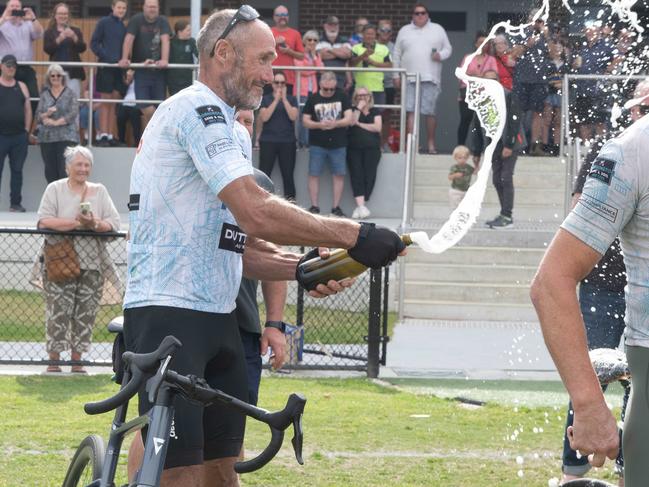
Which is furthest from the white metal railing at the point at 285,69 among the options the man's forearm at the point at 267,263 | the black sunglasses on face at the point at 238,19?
the black sunglasses on face at the point at 238,19

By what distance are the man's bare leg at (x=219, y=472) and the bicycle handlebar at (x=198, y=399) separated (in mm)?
1401

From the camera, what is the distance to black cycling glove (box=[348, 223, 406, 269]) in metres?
4.34

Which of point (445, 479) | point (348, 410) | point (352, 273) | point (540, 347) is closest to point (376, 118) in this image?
point (540, 347)

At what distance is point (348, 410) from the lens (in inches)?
380

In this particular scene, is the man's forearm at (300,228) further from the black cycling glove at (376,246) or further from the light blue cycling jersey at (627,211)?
the light blue cycling jersey at (627,211)

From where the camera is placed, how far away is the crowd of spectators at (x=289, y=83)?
56.9 ft

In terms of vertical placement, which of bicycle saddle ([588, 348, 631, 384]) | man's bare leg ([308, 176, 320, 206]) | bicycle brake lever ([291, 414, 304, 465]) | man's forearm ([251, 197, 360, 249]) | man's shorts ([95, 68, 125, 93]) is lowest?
man's bare leg ([308, 176, 320, 206])

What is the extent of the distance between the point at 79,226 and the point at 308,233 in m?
7.34

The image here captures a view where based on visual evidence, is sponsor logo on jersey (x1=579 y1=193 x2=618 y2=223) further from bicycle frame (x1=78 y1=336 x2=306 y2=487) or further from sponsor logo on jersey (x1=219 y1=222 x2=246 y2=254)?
sponsor logo on jersey (x1=219 y1=222 x2=246 y2=254)

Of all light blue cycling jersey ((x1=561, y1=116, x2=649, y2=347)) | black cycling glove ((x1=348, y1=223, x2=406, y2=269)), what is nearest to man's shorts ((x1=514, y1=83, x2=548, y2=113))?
black cycling glove ((x1=348, y1=223, x2=406, y2=269))

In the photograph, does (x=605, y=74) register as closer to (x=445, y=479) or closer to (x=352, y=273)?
(x=445, y=479)

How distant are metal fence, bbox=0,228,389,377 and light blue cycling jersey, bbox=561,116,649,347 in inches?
290

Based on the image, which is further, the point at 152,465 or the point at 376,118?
the point at 376,118

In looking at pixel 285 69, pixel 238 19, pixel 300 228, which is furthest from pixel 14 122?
pixel 300 228
